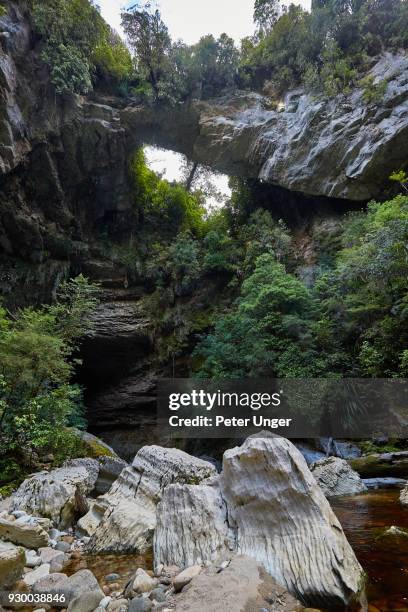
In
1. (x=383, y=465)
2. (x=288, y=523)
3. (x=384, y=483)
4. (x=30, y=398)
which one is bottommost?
(x=288, y=523)

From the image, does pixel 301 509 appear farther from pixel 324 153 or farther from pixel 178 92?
pixel 178 92

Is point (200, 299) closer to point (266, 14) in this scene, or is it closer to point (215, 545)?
point (215, 545)

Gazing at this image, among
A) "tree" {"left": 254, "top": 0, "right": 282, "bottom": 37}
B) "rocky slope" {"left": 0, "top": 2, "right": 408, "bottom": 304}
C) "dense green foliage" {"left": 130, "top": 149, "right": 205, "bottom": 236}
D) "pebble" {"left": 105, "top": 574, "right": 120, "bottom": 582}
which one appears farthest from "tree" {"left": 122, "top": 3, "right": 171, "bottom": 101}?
"pebble" {"left": 105, "top": 574, "right": 120, "bottom": 582}

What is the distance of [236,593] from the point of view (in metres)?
2.44

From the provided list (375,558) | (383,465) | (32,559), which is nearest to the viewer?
(375,558)

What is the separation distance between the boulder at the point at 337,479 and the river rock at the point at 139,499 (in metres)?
3.12

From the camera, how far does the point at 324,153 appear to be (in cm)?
1334

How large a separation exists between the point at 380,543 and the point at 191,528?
1991 millimetres

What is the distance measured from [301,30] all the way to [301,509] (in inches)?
745

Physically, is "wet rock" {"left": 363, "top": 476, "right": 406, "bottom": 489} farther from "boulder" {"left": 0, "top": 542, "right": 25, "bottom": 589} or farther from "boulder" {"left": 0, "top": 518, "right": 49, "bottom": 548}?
"boulder" {"left": 0, "top": 542, "right": 25, "bottom": 589}

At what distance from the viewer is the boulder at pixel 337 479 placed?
6.84m

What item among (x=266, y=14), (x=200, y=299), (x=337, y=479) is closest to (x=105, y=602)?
(x=337, y=479)

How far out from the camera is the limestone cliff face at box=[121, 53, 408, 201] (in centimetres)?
1223

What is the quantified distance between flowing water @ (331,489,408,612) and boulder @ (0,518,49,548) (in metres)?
3.21
